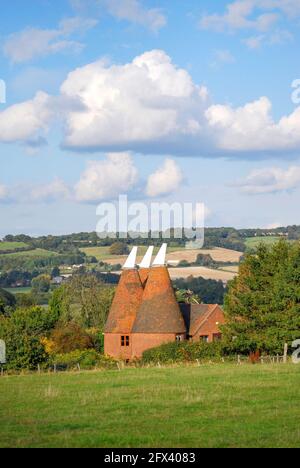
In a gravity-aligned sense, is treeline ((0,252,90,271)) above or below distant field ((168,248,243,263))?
below

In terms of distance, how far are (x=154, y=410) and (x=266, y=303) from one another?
30.2 metres

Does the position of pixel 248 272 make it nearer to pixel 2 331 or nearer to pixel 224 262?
pixel 2 331

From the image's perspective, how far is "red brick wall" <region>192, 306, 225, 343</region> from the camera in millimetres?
55422

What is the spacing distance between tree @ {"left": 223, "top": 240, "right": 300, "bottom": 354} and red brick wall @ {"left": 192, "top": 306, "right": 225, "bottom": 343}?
14.1 feet

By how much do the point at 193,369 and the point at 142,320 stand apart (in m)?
21.2

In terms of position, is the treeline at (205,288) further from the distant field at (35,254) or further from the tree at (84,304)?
the distant field at (35,254)

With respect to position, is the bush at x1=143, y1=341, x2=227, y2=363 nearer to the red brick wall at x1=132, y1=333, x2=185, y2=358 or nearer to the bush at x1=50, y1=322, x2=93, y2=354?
the red brick wall at x1=132, y1=333, x2=185, y2=358

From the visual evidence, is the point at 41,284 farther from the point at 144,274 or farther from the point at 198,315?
the point at 198,315

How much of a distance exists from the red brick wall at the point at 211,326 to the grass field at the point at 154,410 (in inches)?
1069

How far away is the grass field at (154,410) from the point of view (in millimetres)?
14664

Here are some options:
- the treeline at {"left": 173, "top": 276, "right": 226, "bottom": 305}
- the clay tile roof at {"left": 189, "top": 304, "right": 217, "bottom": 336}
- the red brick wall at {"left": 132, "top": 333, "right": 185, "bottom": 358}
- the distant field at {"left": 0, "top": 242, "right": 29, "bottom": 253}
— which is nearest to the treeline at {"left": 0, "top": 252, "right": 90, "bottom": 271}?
the distant field at {"left": 0, "top": 242, "right": 29, "bottom": 253}

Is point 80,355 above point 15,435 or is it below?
below
